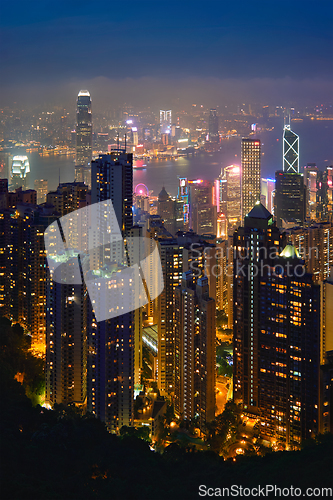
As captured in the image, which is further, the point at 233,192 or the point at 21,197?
the point at 233,192

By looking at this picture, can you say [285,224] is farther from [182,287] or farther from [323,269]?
A: [182,287]

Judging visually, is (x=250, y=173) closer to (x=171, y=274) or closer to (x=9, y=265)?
(x=9, y=265)

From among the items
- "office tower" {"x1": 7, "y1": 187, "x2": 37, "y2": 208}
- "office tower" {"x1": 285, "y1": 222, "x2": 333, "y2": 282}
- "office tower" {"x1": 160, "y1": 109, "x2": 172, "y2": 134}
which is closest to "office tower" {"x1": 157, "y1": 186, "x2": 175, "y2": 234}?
"office tower" {"x1": 160, "y1": 109, "x2": 172, "y2": 134}

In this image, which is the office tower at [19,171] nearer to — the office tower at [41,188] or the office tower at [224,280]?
the office tower at [41,188]

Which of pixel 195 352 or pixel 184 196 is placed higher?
pixel 184 196

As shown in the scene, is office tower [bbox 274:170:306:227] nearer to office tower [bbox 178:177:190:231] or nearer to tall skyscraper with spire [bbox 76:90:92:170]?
office tower [bbox 178:177:190:231]

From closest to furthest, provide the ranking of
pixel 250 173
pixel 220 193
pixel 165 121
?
1. pixel 165 121
2. pixel 220 193
3. pixel 250 173

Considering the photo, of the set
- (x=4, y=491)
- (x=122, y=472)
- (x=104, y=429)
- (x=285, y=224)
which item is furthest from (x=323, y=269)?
(x=4, y=491)

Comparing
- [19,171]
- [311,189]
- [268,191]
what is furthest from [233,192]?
[19,171]
